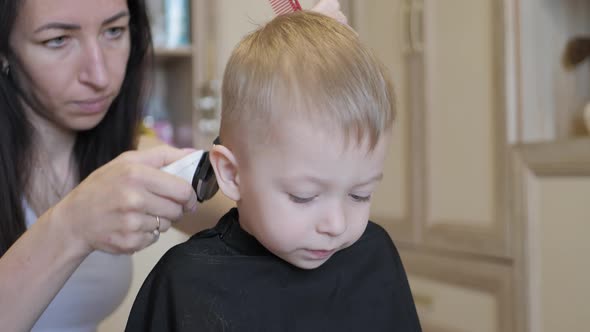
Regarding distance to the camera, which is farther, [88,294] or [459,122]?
[459,122]

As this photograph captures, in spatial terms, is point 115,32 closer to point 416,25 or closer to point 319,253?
point 319,253

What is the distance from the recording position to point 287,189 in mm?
782

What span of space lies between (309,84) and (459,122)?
135 cm

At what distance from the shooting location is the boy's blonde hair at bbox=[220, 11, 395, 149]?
77 centimetres

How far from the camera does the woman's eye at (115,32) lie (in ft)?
4.18

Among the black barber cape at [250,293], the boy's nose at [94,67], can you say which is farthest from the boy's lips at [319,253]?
the boy's nose at [94,67]

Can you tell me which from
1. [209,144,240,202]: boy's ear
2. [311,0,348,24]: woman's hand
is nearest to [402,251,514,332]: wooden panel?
[311,0,348,24]: woman's hand

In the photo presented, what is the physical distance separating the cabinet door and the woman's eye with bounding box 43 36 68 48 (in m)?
1.14

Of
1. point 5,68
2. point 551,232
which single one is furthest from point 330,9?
point 551,232

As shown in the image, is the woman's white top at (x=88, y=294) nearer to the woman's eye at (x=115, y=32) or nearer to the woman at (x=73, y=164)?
the woman at (x=73, y=164)

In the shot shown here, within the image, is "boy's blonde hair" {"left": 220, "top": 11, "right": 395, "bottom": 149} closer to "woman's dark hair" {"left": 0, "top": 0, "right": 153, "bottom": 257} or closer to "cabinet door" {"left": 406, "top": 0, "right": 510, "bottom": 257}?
A: "woman's dark hair" {"left": 0, "top": 0, "right": 153, "bottom": 257}

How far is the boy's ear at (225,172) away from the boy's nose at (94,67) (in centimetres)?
47

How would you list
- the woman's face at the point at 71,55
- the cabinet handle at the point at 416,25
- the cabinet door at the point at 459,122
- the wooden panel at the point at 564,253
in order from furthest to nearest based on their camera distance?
the cabinet handle at the point at 416,25 < the cabinet door at the point at 459,122 < the wooden panel at the point at 564,253 < the woman's face at the point at 71,55

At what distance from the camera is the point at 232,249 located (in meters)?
0.92
